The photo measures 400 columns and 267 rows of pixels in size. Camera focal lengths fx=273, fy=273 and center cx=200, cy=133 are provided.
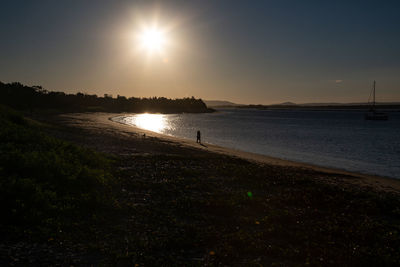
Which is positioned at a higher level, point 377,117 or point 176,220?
point 377,117

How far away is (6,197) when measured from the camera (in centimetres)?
841

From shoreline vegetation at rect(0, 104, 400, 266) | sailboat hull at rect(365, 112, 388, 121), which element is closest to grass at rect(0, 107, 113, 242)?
shoreline vegetation at rect(0, 104, 400, 266)

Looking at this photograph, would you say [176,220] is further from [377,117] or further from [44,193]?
[377,117]

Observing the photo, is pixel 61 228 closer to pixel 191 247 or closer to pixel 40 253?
pixel 40 253

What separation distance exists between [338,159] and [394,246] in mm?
25560

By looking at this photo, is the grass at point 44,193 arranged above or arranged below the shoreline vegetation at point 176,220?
above

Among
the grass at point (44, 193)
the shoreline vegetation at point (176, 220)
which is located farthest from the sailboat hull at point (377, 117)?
the grass at point (44, 193)

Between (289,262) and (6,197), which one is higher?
(6,197)

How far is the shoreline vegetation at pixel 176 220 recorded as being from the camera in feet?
22.6

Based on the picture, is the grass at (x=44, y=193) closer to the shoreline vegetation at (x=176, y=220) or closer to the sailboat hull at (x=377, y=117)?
the shoreline vegetation at (x=176, y=220)

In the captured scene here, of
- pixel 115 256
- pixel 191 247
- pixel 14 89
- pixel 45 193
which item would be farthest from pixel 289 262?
pixel 14 89

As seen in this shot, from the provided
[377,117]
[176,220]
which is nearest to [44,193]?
[176,220]

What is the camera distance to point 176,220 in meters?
9.16

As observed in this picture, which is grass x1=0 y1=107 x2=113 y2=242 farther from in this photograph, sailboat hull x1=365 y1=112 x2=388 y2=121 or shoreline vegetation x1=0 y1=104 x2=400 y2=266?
sailboat hull x1=365 y1=112 x2=388 y2=121
